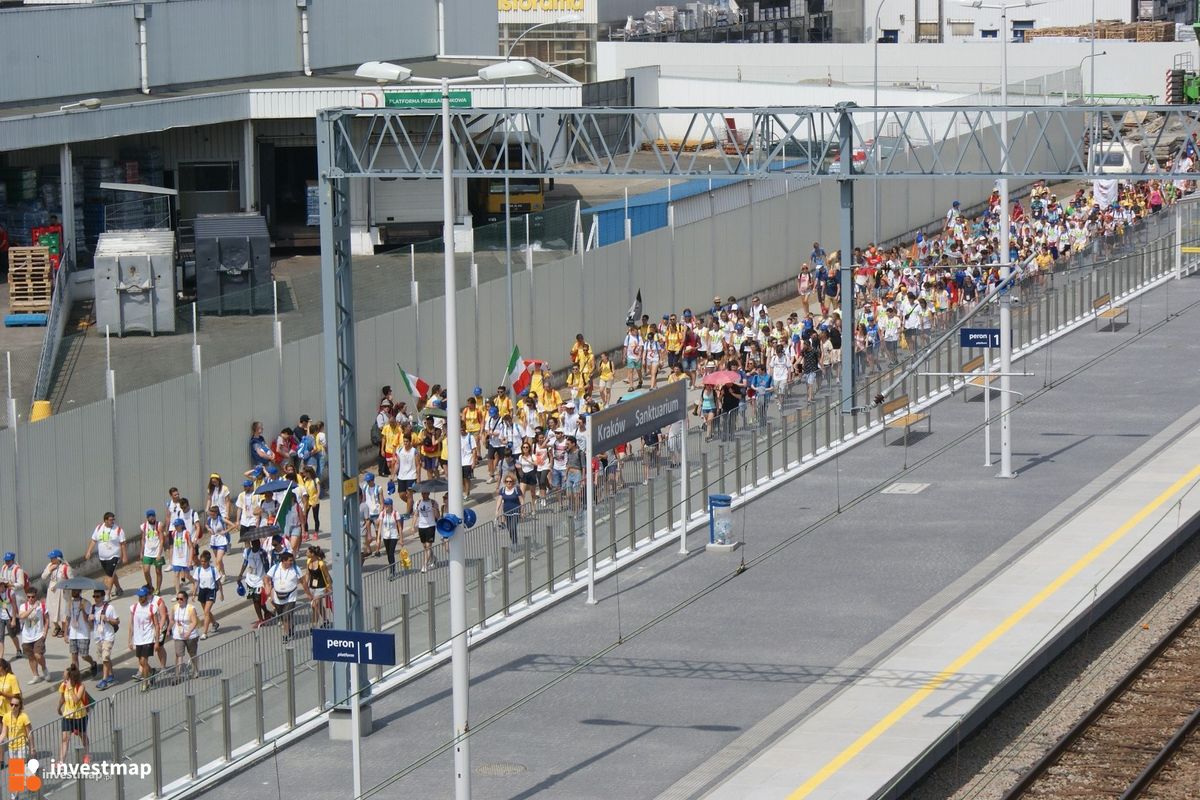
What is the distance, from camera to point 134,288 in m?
37.0

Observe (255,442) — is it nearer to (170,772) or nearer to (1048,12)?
(170,772)

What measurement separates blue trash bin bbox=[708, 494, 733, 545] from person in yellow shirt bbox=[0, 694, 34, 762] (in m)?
11.9

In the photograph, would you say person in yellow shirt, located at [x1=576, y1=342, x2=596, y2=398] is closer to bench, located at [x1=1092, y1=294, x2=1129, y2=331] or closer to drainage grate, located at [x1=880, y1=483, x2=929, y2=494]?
drainage grate, located at [x1=880, y1=483, x2=929, y2=494]

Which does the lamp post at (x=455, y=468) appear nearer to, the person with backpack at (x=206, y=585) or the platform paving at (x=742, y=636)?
the platform paving at (x=742, y=636)

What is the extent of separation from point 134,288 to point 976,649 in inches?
732

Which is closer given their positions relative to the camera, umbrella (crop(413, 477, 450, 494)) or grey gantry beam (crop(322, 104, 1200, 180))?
grey gantry beam (crop(322, 104, 1200, 180))

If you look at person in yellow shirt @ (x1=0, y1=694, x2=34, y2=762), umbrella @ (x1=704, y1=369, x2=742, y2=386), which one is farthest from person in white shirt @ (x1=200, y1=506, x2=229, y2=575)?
umbrella @ (x1=704, y1=369, x2=742, y2=386)

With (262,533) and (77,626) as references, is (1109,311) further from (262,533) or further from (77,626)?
(77,626)

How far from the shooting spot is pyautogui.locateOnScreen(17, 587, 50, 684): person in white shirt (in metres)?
25.2

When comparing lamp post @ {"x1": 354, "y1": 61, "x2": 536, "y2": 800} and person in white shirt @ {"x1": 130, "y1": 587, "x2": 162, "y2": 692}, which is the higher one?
lamp post @ {"x1": 354, "y1": 61, "x2": 536, "y2": 800}

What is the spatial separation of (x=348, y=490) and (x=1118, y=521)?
13546 mm

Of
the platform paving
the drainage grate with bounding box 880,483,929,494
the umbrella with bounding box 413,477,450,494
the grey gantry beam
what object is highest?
the grey gantry beam

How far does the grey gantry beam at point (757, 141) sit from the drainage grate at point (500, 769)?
6516 millimetres

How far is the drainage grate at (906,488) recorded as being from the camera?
3378 centimetres
